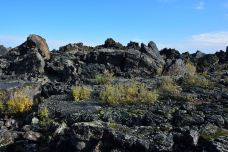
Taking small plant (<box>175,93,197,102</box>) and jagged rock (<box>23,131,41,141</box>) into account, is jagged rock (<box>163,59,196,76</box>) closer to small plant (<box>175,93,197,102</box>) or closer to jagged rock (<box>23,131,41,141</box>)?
small plant (<box>175,93,197,102</box>)

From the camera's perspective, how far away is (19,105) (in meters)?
25.7

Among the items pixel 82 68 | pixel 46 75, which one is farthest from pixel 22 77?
pixel 82 68

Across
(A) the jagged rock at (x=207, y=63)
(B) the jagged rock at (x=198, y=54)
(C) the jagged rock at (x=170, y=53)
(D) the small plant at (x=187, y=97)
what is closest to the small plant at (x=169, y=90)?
(D) the small plant at (x=187, y=97)

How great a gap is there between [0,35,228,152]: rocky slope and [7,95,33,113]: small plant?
26 cm

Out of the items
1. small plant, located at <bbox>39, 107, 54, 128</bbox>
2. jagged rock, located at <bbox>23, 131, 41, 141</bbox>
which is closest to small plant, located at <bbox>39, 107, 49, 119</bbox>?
small plant, located at <bbox>39, 107, 54, 128</bbox>

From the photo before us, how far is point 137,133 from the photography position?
19922mm

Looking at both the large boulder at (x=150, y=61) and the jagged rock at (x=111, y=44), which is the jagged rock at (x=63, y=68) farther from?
the jagged rock at (x=111, y=44)

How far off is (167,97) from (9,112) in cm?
885

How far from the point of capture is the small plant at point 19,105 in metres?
25.7

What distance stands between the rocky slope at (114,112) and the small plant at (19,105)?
0.26 metres

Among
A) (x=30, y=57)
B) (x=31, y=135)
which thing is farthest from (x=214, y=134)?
(x=30, y=57)

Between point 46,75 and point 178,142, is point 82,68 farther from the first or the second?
point 178,142

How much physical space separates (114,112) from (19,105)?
5947 mm

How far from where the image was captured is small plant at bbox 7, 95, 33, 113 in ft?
84.2
